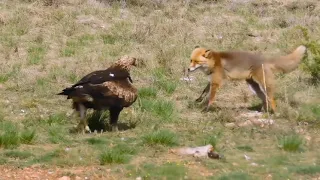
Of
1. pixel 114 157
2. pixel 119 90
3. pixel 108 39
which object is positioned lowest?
pixel 114 157

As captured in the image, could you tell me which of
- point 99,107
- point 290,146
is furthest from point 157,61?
point 290,146

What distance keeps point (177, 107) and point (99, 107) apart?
1961 mm

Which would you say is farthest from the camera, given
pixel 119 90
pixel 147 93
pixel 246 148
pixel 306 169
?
pixel 147 93

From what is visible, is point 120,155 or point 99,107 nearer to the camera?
point 120,155

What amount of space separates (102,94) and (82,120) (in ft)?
1.57

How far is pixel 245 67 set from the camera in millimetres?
9648

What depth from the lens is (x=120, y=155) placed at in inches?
270

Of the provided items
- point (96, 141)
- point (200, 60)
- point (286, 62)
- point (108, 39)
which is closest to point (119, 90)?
point (96, 141)

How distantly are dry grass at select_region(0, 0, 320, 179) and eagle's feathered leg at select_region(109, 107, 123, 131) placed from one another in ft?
0.70

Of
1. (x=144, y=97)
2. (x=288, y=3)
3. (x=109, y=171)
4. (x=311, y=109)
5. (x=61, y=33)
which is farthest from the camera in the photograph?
(x=288, y=3)

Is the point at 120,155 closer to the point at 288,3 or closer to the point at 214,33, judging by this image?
the point at 214,33

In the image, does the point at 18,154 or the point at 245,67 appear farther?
the point at 245,67

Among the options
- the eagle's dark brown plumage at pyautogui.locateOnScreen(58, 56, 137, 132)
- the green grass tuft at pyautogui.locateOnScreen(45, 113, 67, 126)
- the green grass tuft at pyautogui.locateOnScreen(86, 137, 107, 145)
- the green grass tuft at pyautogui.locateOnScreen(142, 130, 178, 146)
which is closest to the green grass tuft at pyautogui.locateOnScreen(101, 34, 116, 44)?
the green grass tuft at pyautogui.locateOnScreen(45, 113, 67, 126)

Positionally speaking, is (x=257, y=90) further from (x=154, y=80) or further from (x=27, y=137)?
(x=27, y=137)
